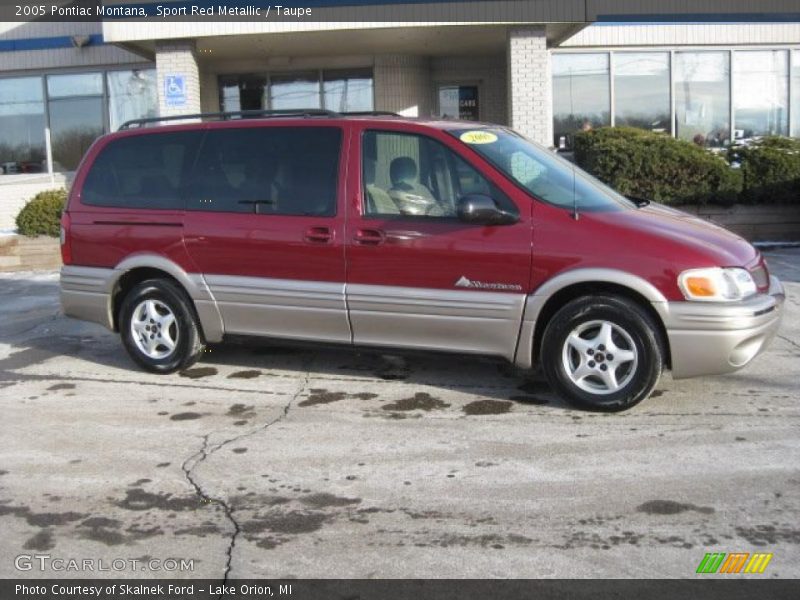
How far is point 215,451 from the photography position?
4996 mm

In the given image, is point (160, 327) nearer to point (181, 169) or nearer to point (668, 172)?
point (181, 169)

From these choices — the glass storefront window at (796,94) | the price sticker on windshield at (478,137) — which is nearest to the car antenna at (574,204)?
the price sticker on windshield at (478,137)

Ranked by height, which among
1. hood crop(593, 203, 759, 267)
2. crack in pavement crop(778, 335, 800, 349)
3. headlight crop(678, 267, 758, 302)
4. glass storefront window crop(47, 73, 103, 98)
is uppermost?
glass storefront window crop(47, 73, 103, 98)

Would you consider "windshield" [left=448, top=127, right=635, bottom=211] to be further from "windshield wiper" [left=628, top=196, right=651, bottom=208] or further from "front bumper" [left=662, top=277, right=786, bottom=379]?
"front bumper" [left=662, top=277, right=786, bottom=379]

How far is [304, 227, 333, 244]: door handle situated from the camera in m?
5.91

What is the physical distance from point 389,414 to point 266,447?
900 mm

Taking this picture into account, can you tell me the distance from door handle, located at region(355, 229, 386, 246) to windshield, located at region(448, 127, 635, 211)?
0.84m

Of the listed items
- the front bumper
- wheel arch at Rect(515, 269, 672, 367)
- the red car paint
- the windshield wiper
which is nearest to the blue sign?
the red car paint

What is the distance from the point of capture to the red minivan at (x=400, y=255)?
5245 millimetres

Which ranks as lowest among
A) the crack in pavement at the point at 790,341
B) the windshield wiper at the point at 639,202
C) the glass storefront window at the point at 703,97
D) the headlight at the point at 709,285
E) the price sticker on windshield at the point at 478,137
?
the crack in pavement at the point at 790,341

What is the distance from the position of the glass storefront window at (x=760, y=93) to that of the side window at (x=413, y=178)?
12149 millimetres

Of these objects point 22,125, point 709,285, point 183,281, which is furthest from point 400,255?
point 22,125

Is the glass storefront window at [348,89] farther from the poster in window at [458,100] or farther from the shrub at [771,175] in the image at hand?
the shrub at [771,175]

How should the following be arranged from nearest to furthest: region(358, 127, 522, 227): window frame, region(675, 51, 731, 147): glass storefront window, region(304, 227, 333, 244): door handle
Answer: region(358, 127, 522, 227): window frame < region(304, 227, 333, 244): door handle < region(675, 51, 731, 147): glass storefront window
